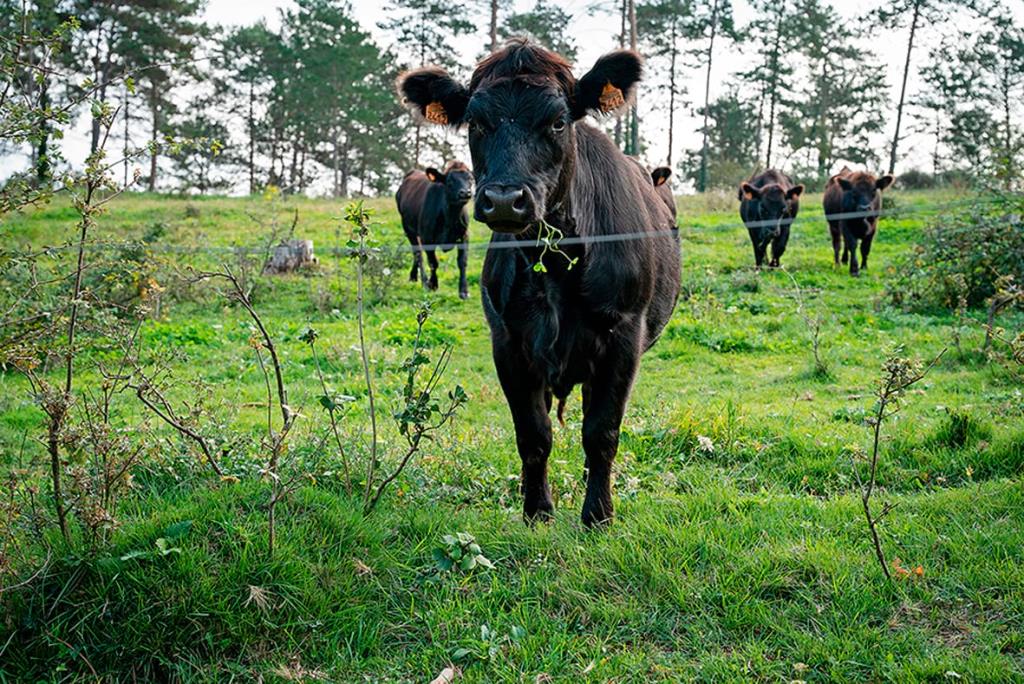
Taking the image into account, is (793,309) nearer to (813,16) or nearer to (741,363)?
(741,363)

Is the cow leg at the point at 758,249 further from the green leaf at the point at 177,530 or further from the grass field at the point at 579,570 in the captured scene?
the green leaf at the point at 177,530

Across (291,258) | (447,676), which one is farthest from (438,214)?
(447,676)

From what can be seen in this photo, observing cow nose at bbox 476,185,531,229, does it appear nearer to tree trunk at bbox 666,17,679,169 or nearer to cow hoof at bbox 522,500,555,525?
cow hoof at bbox 522,500,555,525

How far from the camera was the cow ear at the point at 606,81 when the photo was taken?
14.7 ft

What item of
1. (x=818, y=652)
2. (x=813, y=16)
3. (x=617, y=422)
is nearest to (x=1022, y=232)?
(x=617, y=422)

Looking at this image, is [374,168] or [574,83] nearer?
[574,83]

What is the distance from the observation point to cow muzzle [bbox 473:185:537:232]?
3.67 m

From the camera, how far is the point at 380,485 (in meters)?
4.66

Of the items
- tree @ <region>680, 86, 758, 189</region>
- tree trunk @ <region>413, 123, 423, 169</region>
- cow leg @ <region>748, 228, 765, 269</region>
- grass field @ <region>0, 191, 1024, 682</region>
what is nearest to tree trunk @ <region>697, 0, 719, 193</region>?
tree @ <region>680, 86, 758, 189</region>

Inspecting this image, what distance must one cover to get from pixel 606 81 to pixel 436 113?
104 cm

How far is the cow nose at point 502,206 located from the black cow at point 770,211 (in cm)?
1333

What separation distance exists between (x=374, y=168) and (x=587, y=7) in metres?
34.7

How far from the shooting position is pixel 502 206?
3660 millimetres

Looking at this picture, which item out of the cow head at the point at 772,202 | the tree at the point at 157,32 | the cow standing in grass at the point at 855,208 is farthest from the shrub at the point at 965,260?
the tree at the point at 157,32
